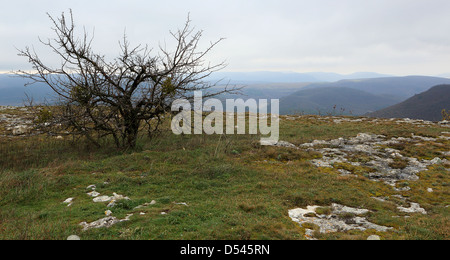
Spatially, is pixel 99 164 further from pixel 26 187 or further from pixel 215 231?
pixel 215 231

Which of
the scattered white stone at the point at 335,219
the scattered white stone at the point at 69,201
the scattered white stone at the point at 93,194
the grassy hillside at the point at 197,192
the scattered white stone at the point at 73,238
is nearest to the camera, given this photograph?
the scattered white stone at the point at 73,238

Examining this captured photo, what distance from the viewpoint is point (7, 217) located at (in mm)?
6289

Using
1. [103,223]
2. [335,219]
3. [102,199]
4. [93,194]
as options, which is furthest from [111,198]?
[335,219]

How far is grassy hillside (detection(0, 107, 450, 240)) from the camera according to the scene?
17.6 feet

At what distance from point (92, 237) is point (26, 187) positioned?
5139 mm

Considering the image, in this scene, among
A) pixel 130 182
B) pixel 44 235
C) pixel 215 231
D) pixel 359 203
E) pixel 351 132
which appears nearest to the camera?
pixel 44 235

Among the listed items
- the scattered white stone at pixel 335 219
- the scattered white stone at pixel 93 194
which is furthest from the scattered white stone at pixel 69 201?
the scattered white stone at pixel 335 219

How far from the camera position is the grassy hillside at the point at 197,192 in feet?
17.6

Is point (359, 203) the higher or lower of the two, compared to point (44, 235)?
lower

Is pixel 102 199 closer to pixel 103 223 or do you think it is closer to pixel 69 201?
pixel 69 201

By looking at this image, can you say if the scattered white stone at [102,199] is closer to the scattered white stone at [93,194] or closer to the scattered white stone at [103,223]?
the scattered white stone at [93,194]
